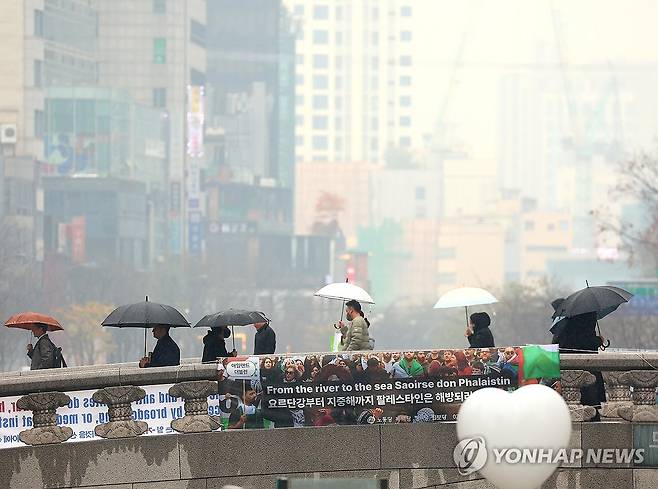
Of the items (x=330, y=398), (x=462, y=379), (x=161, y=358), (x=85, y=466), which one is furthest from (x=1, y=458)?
(x=462, y=379)

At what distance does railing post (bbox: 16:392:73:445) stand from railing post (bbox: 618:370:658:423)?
21.1ft

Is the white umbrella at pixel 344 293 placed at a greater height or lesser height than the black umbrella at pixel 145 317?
greater

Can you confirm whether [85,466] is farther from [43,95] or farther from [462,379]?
[43,95]

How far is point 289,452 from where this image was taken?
2025 cm

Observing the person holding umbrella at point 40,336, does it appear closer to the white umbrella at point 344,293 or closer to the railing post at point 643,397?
the white umbrella at point 344,293

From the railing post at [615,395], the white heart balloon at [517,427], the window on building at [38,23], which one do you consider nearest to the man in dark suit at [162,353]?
the railing post at [615,395]

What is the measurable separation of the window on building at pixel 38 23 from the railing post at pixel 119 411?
174 m

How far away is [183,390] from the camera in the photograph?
66.1ft

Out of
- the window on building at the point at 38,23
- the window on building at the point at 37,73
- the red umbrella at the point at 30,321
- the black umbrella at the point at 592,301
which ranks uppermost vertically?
the window on building at the point at 38,23

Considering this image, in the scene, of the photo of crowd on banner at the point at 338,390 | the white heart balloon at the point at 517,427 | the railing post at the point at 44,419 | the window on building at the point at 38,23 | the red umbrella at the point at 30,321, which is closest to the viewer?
the white heart balloon at the point at 517,427

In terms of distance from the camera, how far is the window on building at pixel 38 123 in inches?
7692

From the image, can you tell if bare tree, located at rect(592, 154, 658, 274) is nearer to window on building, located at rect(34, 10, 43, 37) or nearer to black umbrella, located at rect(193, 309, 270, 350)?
black umbrella, located at rect(193, 309, 270, 350)

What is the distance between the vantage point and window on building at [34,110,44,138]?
641ft

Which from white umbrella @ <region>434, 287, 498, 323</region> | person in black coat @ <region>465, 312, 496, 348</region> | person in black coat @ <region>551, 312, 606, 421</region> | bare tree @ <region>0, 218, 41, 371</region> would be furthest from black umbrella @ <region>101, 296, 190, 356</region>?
bare tree @ <region>0, 218, 41, 371</region>
